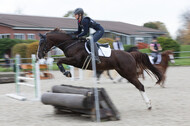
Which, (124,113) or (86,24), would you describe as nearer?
(124,113)

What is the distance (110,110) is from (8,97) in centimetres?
433

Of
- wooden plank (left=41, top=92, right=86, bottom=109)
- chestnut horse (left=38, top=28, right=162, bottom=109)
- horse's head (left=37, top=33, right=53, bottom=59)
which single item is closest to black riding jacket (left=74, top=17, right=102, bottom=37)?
chestnut horse (left=38, top=28, right=162, bottom=109)

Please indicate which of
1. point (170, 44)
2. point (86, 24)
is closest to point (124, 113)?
point (86, 24)

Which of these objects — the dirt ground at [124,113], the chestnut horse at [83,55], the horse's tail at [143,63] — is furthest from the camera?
the horse's tail at [143,63]

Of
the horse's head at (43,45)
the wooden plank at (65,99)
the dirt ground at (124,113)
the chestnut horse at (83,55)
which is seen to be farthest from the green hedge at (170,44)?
the wooden plank at (65,99)

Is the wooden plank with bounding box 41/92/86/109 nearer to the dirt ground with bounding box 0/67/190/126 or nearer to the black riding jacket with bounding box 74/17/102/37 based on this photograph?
the dirt ground with bounding box 0/67/190/126

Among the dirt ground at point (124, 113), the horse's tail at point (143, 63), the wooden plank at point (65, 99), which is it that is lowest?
the dirt ground at point (124, 113)

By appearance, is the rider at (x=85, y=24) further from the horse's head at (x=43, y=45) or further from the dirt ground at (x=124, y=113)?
the dirt ground at (x=124, y=113)

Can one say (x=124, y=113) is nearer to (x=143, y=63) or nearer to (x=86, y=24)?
(x=143, y=63)

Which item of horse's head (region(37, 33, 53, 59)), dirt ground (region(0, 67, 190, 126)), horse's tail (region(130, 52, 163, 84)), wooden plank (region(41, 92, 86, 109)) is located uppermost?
horse's head (region(37, 33, 53, 59))

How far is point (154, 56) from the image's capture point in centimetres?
1099

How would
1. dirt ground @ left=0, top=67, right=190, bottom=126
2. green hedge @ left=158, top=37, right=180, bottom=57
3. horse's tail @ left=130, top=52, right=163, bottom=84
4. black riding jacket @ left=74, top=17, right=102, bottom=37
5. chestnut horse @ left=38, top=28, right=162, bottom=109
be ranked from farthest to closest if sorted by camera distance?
green hedge @ left=158, top=37, right=180, bottom=57, horse's tail @ left=130, top=52, right=163, bottom=84, chestnut horse @ left=38, top=28, right=162, bottom=109, black riding jacket @ left=74, top=17, right=102, bottom=37, dirt ground @ left=0, top=67, right=190, bottom=126

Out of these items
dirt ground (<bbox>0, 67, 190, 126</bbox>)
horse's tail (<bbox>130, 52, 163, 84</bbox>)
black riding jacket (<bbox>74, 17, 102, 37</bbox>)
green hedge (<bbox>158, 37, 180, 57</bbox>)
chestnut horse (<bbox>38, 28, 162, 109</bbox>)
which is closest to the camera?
dirt ground (<bbox>0, 67, 190, 126</bbox>)

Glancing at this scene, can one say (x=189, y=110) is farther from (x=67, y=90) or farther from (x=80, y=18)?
(x=80, y=18)
